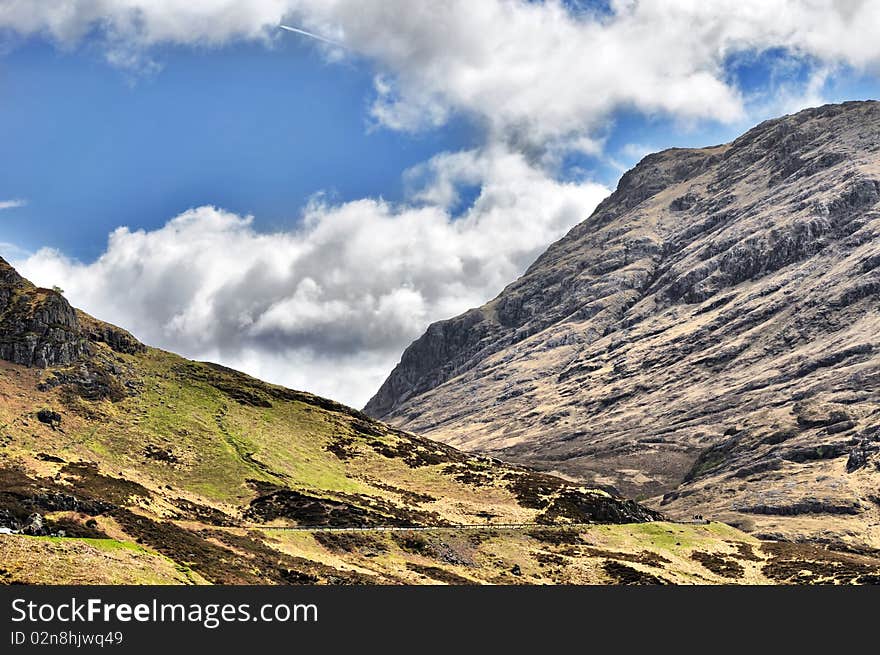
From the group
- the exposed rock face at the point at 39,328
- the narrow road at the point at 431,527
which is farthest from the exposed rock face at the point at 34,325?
the narrow road at the point at 431,527

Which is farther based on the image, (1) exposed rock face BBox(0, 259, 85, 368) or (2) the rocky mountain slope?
(1) exposed rock face BBox(0, 259, 85, 368)

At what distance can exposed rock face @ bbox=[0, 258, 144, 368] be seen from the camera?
130m

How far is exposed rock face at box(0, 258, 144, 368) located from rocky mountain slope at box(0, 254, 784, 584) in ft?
1.06

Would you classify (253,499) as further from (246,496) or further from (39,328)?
(39,328)

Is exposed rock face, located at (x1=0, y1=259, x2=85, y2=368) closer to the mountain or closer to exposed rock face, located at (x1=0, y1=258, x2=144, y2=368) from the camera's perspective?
exposed rock face, located at (x1=0, y1=258, x2=144, y2=368)

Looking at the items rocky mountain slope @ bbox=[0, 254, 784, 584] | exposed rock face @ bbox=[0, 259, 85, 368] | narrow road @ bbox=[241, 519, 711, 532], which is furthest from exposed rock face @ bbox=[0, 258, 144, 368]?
narrow road @ bbox=[241, 519, 711, 532]

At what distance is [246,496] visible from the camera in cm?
10925

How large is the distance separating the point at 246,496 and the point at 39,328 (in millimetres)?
53543

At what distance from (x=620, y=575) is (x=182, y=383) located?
9128cm

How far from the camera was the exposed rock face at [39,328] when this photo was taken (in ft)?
427

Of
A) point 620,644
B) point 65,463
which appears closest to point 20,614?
point 620,644

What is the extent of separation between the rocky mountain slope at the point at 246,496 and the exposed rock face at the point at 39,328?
322 mm

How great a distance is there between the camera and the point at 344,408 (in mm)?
171875

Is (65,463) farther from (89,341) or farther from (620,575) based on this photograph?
(620,575)
